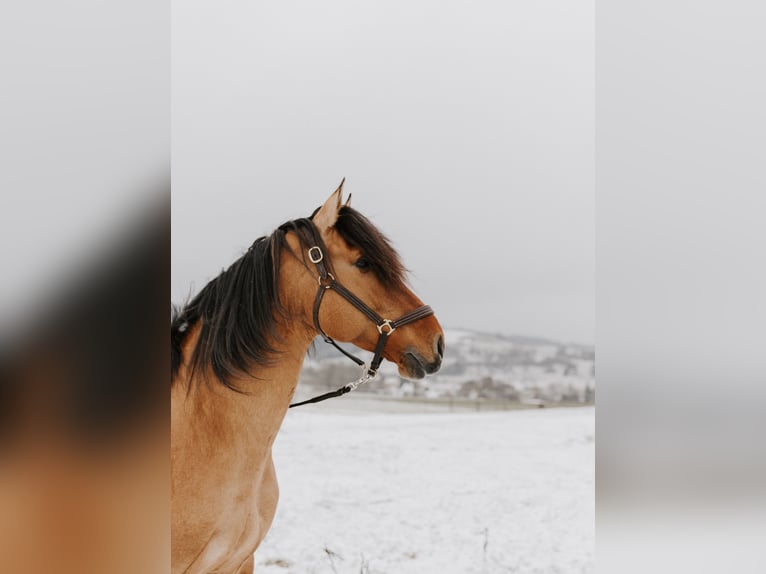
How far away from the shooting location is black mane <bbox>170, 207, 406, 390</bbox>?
1306 mm

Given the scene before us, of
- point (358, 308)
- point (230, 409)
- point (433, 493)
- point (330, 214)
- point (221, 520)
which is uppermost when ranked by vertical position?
point (330, 214)

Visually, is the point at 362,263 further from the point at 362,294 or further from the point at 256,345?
the point at 256,345

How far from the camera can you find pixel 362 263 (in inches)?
55.0

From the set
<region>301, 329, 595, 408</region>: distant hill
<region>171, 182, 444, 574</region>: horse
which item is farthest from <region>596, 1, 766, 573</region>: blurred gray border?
<region>301, 329, 595, 408</region>: distant hill

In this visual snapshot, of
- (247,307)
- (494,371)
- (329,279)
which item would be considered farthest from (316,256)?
(494,371)

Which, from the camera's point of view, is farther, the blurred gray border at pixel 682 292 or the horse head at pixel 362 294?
the horse head at pixel 362 294

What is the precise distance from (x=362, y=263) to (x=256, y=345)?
312 millimetres

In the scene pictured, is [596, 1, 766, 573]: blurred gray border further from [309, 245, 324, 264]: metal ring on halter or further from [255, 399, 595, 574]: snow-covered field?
[255, 399, 595, 574]: snow-covered field

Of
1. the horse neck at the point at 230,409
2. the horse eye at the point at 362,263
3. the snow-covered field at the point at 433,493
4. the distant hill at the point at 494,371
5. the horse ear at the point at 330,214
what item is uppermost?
the horse ear at the point at 330,214

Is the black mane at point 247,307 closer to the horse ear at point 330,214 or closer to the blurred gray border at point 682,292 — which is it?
the horse ear at point 330,214

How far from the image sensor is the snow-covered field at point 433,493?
2770 mm

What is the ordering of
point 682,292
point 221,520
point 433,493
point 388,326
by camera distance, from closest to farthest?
1. point 682,292
2. point 221,520
3. point 388,326
4. point 433,493

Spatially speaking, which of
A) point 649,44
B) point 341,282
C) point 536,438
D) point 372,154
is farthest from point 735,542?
point 536,438


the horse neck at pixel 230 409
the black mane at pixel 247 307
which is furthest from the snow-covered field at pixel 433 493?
the black mane at pixel 247 307
